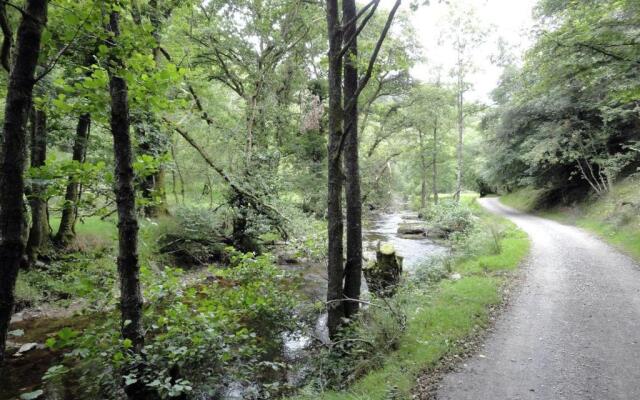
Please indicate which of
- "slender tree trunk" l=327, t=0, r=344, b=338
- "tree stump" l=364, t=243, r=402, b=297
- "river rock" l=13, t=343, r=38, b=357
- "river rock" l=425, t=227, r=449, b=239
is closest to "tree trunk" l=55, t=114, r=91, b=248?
"river rock" l=13, t=343, r=38, b=357

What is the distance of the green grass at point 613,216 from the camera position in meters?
11.8

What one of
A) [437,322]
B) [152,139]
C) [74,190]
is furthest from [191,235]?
[437,322]

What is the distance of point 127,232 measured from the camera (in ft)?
11.7

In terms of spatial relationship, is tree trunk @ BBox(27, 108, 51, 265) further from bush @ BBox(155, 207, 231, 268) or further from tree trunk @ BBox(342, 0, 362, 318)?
tree trunk @ BBox(342, 0, 362, 318)

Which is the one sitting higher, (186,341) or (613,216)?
(613,216)

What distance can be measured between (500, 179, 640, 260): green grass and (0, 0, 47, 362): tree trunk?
13470mm

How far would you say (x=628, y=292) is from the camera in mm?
7805

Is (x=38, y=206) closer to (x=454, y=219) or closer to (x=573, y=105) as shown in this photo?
(x=454, y=219)

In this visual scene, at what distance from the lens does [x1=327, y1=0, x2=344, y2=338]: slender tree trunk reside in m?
5.98

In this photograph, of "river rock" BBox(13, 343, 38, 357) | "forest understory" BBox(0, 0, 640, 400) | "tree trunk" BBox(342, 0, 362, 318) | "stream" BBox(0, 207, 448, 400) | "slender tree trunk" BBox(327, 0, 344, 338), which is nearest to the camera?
"forest understory" BBox(0, 0, 640, 400)

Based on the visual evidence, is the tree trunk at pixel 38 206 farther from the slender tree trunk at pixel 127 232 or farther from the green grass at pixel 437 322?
the green grass at pixel 437 322

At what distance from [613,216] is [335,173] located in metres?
14.2

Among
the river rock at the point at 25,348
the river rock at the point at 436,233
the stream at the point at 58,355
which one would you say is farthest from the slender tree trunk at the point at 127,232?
the river rock at the point at 436,233

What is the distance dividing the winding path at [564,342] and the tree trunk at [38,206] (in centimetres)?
1072
